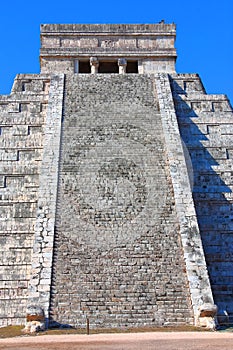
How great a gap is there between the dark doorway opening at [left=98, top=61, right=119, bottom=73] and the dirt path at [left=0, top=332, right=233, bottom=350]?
47.8 ft

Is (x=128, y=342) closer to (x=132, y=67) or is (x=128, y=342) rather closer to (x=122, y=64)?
(x=122, y=64)

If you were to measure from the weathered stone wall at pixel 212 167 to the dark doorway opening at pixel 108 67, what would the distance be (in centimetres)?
378

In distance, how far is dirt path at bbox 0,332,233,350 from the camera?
8086 mm

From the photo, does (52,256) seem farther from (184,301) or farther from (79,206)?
(184,301)

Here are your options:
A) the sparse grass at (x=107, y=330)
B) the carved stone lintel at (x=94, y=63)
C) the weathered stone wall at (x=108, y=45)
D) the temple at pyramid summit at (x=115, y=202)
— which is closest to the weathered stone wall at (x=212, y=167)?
the temple at pyramid summit at (x=115, y=202)

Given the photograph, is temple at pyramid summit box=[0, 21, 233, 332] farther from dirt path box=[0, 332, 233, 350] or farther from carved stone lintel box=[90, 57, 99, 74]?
carved stone lintel box=[90, 57, 99, 74]

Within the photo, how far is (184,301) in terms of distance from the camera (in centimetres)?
1134

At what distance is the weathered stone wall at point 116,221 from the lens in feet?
37.0

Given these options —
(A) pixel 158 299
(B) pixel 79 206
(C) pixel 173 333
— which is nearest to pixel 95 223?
(B) pixel 79 206

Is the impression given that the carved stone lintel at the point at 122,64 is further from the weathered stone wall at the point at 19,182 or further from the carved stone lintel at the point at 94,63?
the weathered stone wall at the point at 19,182

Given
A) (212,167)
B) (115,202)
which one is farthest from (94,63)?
(115,202)

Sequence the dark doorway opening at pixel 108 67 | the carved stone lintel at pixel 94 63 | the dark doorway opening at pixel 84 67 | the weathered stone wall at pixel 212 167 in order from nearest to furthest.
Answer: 1. the weathered stone wall at pixel 212 167
2. the carved stone lintel at pixel 94 63
3. the dark doorway opening at pixel 84 67
4. the dark doorway opening at pixel 108 67

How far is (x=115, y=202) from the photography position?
13.8 meters

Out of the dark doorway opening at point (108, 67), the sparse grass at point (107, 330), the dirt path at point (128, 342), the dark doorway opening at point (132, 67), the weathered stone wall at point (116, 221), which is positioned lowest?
the dirt path at point (128, 342)
